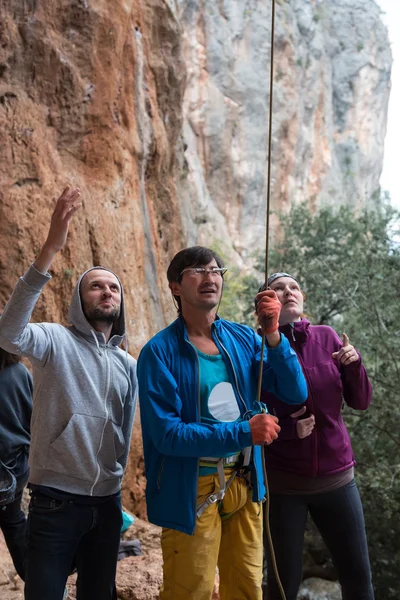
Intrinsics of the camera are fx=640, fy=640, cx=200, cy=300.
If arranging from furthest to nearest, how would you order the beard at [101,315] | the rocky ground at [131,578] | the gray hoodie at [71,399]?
→ the rocky ground at [131,578]
the beard at [101,315]
the gray hoodie at [71,399]

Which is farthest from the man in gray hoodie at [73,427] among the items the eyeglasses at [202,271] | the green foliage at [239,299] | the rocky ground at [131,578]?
the green foliage at [239,299]

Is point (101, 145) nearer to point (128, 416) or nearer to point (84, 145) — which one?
point (84, 145)

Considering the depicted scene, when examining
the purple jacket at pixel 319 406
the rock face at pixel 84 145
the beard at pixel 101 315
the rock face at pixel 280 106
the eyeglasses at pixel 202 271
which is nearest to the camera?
the eyeglasses at pixel 202 271

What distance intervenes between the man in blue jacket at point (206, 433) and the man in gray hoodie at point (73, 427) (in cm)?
27

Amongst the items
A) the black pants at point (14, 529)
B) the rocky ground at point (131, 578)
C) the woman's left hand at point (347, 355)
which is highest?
the woman's left hand at point (347, 355)

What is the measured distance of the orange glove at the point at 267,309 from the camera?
8.32 ft

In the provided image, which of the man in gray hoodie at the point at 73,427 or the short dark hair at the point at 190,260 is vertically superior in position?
the short dark hair at the point at 190,260

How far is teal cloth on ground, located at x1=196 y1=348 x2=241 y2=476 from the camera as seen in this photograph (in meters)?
2.55

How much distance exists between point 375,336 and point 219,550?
7.15m

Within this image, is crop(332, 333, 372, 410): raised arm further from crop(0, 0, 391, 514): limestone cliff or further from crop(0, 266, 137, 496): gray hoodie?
crop(0, 0, 391, 514): limestone cliff

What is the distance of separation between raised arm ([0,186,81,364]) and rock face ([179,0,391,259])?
22.1m

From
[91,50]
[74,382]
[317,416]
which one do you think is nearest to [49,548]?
[74,382]

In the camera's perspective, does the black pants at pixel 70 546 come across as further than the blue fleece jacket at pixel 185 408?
Yes

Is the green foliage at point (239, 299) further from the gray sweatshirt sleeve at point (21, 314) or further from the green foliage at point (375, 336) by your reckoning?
the gray sweatshirt sleeve at point (21, 314)
